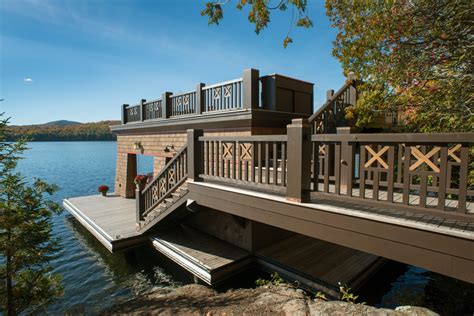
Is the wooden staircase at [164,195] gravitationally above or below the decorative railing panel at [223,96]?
below

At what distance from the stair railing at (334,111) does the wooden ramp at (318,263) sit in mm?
3334

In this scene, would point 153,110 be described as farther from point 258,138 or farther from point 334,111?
point 258,138

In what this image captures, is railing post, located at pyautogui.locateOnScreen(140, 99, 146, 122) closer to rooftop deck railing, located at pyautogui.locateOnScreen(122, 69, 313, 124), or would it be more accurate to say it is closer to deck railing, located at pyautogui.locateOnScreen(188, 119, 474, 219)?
rooftop deck railing, located at pyautogui.locateOnScreen(122, 69, 313, 124)

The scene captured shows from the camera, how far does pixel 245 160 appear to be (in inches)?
198

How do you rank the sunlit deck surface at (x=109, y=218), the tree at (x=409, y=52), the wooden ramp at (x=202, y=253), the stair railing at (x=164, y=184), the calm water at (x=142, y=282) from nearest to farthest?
the tree at (x=409, y=52), the calm water at (x=142, y=282), the wooden ramp at (x=202, y=253), the stair railing at (x=164, y=184), the sunlit deck surface at (x=109, y=218)

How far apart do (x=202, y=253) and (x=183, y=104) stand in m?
5.64

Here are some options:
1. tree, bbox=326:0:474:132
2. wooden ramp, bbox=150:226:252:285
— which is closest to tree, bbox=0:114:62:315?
wooden ramp, bbox=150:226:252:285

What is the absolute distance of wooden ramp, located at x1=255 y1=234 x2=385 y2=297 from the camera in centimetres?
586

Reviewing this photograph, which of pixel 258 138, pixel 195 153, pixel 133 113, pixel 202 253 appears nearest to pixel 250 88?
pixel 195 153

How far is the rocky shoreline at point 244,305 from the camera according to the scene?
312 centimetres

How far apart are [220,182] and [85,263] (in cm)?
610

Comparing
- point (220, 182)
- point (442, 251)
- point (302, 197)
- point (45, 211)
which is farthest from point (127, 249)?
point (442, 251)

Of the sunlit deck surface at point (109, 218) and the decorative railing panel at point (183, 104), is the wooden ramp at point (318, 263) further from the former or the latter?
the decorative railing panel at point (183, 104)

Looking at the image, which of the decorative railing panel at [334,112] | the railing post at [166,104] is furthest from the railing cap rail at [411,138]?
the railing post at [166,104]
